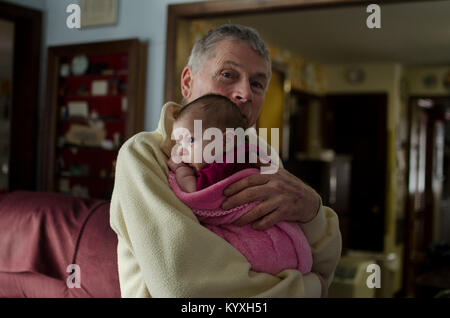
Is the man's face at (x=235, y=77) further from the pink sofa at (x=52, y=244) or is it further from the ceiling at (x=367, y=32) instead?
the pink sofa at (x=52, y=244)

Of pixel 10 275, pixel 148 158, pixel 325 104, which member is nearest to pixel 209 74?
pixel 148 158

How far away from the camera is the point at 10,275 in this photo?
0.95 m

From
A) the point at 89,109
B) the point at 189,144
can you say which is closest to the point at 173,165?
the point at 189,144

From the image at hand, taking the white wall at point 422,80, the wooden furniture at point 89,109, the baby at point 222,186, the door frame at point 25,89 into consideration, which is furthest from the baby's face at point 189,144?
the white wall at point 422,80

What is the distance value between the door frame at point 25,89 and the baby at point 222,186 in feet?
1.47

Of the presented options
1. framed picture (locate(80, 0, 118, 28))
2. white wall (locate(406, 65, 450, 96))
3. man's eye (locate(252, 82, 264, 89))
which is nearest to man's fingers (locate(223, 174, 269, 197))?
man's eye (locate(252, 82, 264, 89))

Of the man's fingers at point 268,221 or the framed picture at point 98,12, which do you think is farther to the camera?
the framed picture at point 98,12

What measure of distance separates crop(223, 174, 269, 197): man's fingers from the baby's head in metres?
0.04

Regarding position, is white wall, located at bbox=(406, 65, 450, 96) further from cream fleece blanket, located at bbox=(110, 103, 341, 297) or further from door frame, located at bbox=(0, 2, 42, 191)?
cream fleece blanket, located at bbox=(110, 103, 341, 297)

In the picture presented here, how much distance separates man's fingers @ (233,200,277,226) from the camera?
0.47 metres

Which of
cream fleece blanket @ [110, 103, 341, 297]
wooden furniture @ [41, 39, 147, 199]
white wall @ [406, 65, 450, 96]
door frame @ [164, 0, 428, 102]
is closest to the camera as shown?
cream fleece blanket @ [110, 103, 341, 297]

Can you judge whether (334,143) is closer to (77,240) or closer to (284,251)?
(77,240)

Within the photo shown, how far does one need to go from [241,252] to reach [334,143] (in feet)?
12.7

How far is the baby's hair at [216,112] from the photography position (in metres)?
0.47
